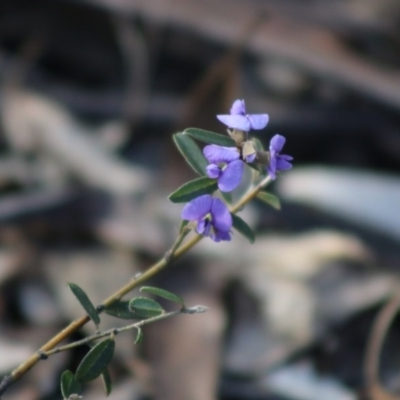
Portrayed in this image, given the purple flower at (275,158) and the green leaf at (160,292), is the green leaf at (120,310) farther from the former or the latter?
the purple flower at (275,158)

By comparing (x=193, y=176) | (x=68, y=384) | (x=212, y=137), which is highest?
(x=193, y=176)

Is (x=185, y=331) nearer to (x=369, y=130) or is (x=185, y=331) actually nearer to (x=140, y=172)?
(x=140, y=172)

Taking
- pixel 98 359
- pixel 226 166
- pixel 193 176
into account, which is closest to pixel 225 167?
pixel 226 166

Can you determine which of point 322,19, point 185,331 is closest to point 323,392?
point 185,331

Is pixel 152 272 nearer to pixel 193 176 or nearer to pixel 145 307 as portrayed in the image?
pixel 145 307

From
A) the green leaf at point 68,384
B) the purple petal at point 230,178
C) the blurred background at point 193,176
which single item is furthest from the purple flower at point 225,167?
the blurred background at point 193,176
